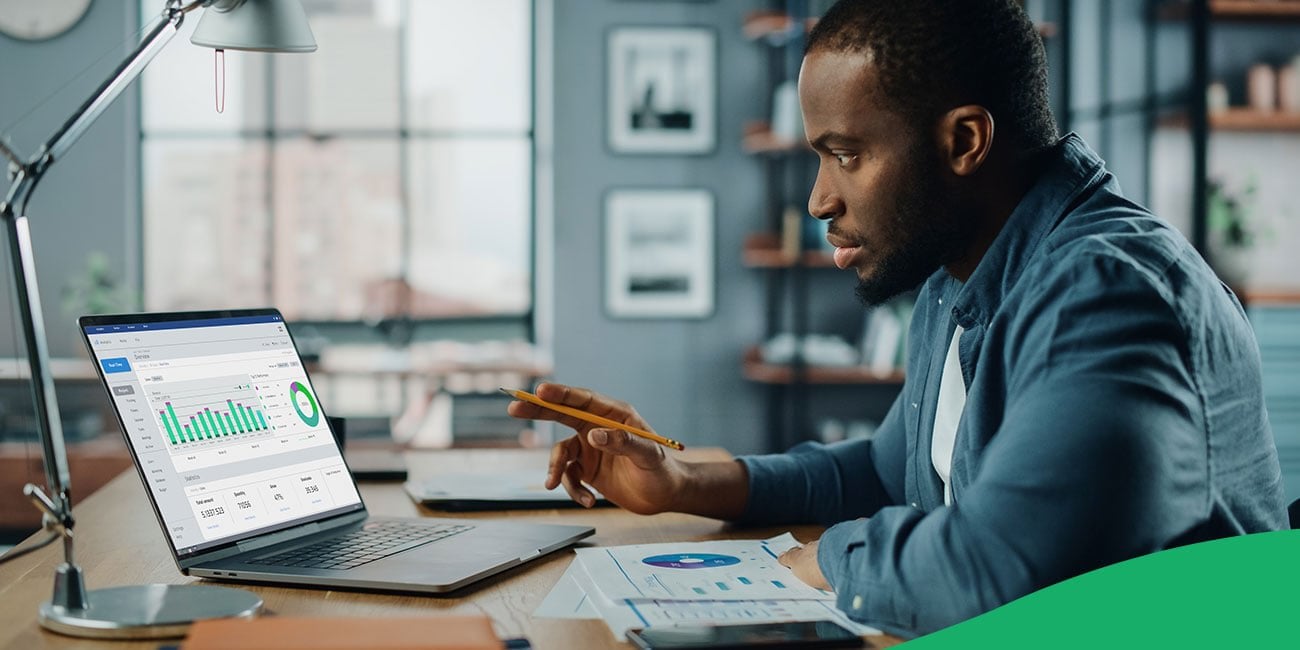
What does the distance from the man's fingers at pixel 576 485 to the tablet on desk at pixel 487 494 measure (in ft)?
0.16

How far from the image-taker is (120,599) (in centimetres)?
101

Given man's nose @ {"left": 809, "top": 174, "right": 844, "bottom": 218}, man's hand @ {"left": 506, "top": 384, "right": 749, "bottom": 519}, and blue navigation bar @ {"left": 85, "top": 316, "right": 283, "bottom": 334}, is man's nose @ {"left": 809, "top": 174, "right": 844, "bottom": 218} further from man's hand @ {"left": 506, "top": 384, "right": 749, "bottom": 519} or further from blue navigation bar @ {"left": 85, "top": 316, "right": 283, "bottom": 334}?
blue navigation bar @ {"left": 85, "top": 316, "right": 283, "bottom": 334}

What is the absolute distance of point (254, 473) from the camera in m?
1.25

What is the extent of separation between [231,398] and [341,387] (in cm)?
418

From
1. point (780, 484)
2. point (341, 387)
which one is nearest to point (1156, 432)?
point (780, 484)

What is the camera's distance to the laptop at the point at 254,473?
113 cm

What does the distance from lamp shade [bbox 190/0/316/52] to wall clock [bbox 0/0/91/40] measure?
13.2 ft

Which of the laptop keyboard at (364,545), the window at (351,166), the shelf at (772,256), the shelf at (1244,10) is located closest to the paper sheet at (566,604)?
the laptop keyboard at (364,545)

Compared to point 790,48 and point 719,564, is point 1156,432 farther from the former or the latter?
point 790,48

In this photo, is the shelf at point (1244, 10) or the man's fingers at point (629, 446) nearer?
the man's fingers at point (629, 446)

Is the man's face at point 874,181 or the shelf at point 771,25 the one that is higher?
the shelf at point 771,25

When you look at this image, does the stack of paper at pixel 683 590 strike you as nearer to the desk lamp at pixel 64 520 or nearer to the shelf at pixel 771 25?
the desk lamp at pixel 64 520

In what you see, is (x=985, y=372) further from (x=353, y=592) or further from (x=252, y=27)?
(x=252, y=27)

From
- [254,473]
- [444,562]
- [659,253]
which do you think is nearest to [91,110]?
[254,473]
